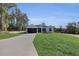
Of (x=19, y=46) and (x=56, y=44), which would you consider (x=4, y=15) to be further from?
(x=56, y=44)

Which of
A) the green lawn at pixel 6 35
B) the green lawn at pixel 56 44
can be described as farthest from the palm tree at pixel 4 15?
the green lawn at pixel 56 44

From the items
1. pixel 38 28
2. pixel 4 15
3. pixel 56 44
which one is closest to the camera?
pixel 38 28

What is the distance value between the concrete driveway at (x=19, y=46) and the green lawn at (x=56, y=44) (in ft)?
0.58

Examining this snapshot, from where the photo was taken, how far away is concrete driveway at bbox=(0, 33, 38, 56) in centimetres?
866

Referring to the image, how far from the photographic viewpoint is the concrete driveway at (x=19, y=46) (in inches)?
341

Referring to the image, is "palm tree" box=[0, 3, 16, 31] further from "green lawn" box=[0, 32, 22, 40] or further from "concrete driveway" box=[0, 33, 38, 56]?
"concrete driveway" box=[0, 33, 38, 56]

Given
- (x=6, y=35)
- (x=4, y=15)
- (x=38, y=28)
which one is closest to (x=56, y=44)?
(x=38, y=28)

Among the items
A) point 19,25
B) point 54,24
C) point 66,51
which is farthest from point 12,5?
point 66,51

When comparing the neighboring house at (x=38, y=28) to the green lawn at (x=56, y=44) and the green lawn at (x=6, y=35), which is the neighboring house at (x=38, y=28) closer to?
the green lawn at (x=56, y=44)

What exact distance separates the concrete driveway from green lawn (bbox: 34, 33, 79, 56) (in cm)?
18

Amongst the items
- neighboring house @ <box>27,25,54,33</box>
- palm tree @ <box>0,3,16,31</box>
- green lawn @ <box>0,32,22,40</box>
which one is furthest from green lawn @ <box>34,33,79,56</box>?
palm tree @ <box>0,3,16,31</box>

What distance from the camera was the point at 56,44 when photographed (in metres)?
9.08

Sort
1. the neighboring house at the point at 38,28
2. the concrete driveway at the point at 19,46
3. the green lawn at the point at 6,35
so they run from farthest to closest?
the green lawn at the point at 6,35, the neighboring house at the point at 38,28, the concrete driveway at the point at 19,46

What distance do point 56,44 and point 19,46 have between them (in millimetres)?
997
